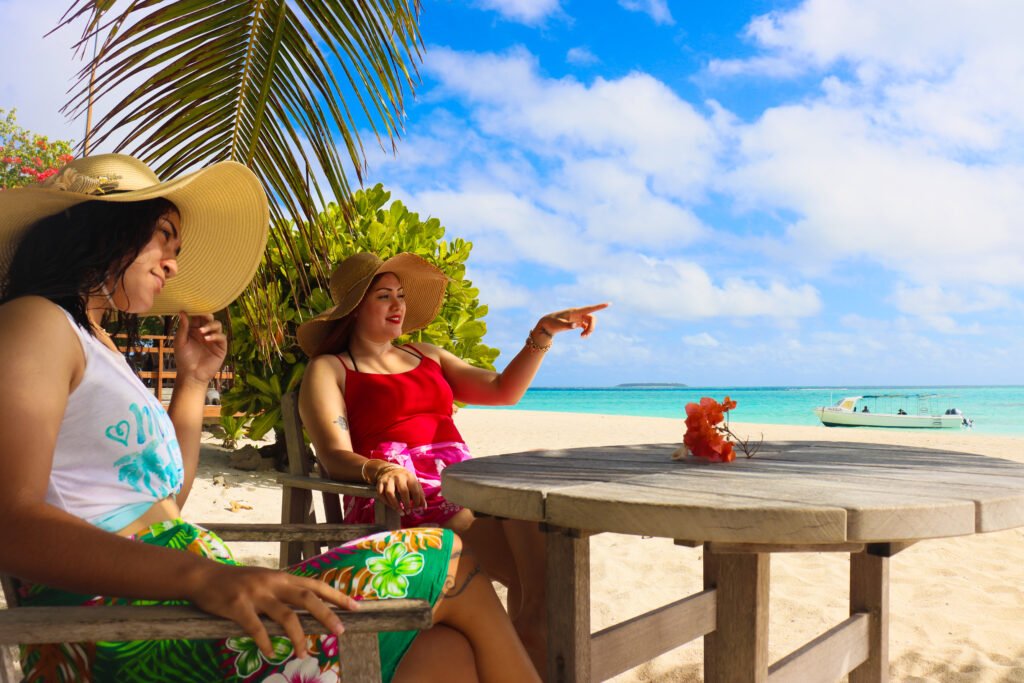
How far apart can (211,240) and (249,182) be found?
0.19 metres

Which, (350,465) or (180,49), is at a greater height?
(180,49)

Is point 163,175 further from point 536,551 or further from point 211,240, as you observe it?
point 536,551

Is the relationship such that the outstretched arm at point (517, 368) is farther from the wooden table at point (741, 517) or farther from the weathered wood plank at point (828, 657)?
the weathered wood plank at point (828, 657)

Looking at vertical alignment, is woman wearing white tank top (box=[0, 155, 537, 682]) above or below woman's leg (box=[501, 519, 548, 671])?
above

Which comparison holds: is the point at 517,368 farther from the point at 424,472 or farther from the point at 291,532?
the point at 291,532

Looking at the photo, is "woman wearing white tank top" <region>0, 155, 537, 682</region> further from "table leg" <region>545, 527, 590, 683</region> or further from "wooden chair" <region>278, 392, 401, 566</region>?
"wooden chair" <region>278, 392, 401, 566</region>

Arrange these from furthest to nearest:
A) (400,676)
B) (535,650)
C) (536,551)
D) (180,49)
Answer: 1. (180,49)
2. (536,551)
3. (535,650)
4. (400,676)

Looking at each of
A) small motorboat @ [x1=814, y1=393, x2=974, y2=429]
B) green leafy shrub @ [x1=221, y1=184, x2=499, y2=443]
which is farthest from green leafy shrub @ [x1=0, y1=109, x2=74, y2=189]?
small motorboat @ [x1=814, y1=393, x2=974, y2=429]

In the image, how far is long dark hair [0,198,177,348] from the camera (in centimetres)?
144

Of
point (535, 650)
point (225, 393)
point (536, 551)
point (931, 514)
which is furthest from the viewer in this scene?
point (225, 393)

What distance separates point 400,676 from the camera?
51.9 inches

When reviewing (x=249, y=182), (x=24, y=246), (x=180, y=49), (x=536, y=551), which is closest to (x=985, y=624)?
(x=536, y=551)

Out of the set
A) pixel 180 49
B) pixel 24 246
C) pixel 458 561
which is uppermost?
pixel 180 49

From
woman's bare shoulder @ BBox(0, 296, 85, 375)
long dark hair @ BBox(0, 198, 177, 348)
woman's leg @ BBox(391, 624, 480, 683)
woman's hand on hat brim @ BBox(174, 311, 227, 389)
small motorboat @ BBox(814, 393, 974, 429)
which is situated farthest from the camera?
small motorboat @ BBox(814, 393, 974, 429)
